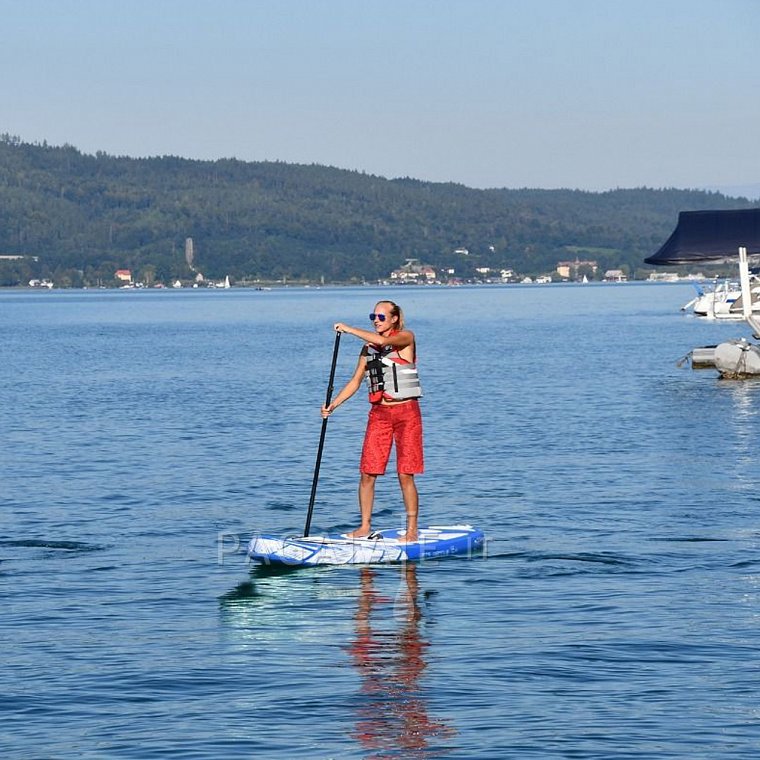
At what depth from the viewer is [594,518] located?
21.1 meters

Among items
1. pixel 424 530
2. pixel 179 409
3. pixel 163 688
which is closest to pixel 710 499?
pixel 424 530

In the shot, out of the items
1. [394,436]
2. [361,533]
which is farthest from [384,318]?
[361,533]

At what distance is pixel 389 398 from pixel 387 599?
6.89 feet

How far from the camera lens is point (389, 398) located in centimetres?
1627

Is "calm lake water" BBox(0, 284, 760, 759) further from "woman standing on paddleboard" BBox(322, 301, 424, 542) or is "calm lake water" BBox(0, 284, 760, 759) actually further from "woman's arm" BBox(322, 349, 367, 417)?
"woman's arm" BBox(322, 349, 367, 417)

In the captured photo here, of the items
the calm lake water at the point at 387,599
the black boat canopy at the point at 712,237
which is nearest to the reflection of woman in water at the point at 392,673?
the calm lake water at the point at 387,599

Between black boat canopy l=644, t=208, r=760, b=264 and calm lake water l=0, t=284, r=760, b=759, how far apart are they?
19.9 m

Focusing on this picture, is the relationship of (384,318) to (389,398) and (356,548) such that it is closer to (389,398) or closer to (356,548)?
(389,398)

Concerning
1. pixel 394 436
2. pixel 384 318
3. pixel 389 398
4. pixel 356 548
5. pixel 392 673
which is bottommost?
pixel 392 673

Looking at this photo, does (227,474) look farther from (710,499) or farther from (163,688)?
(163,688)

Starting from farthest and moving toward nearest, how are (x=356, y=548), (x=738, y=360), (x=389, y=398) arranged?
(x=738, y=360) < (x=356, y=548) < (x=389, y=398)

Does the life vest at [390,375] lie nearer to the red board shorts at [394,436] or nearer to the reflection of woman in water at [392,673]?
the red board shorts at [394,436]

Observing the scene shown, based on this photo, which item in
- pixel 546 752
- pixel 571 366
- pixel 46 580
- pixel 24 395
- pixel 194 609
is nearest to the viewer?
pixel 546 752

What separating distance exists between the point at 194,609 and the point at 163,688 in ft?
9.79
